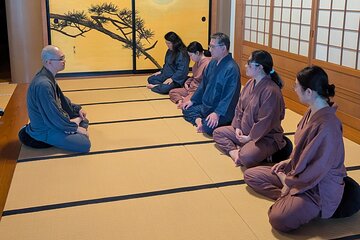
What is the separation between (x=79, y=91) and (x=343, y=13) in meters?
3.36

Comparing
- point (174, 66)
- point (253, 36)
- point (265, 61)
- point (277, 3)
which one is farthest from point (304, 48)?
point (265, 61)

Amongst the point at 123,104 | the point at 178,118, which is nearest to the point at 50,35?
the point at 123,104

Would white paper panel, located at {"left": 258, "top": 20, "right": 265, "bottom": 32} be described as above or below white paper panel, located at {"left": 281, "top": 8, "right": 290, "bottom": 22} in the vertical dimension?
below

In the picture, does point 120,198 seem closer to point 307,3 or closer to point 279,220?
point 279,220

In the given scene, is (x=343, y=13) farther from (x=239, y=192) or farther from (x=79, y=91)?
(x=79, y=91)

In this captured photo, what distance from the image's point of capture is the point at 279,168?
8.52ft

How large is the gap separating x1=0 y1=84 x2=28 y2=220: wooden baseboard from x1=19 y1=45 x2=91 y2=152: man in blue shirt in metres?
0.18

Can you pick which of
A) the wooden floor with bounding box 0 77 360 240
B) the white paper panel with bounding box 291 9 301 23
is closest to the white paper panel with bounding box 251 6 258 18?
the white paper panel with bounding box 291 9 301 23

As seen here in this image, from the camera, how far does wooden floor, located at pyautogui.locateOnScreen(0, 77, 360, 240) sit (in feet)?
7.54

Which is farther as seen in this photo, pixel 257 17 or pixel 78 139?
pixel 257 17

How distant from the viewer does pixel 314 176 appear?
2.20 meters

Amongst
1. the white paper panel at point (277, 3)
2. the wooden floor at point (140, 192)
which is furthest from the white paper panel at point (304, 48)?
the wooden floor at point (140, 192)

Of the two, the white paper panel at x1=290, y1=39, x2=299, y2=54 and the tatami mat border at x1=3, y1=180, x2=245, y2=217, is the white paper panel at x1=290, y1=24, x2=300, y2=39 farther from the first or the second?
the tatami mat border at x1=3, y1=180, x2=245, y2=217

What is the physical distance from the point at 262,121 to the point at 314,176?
88cm
